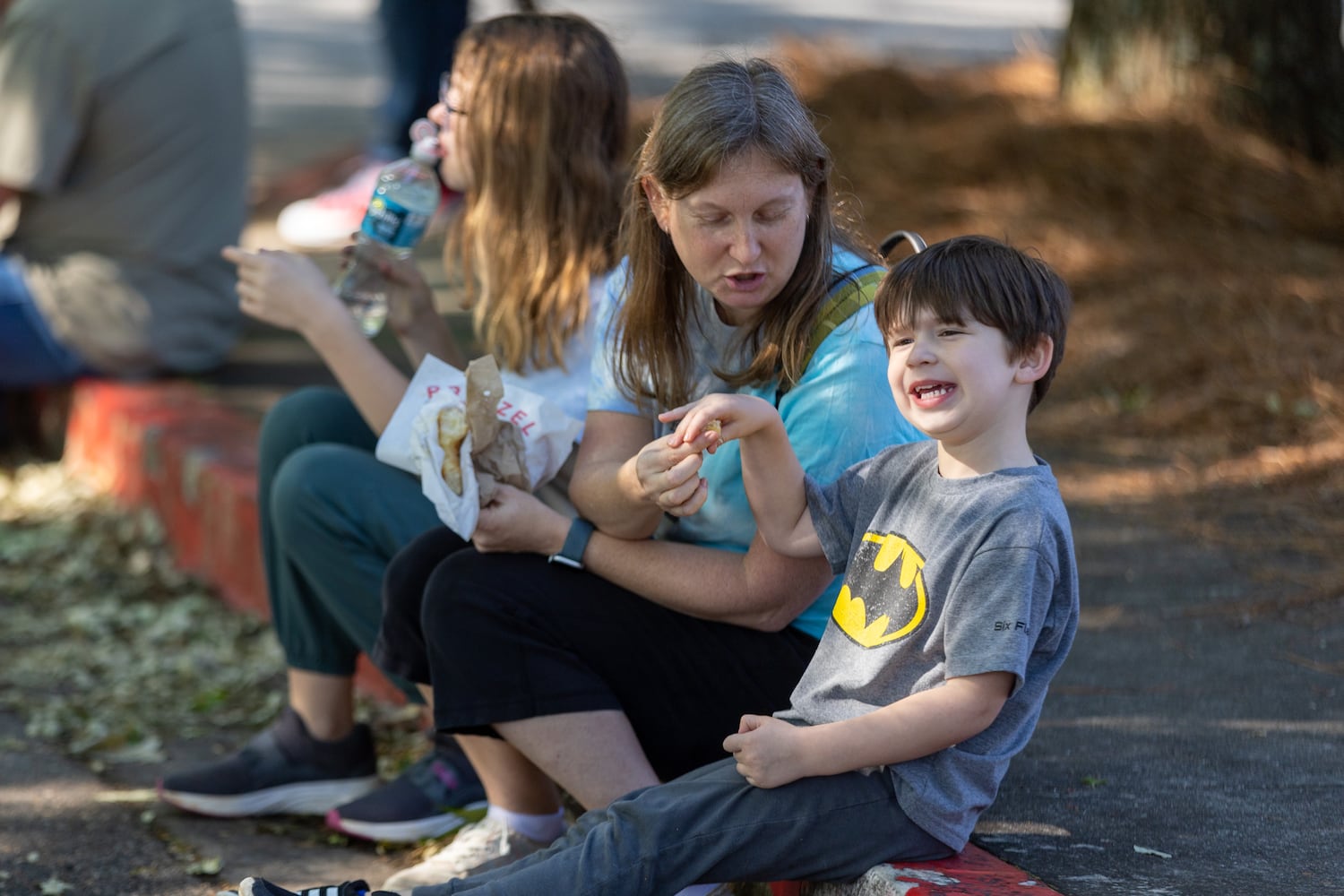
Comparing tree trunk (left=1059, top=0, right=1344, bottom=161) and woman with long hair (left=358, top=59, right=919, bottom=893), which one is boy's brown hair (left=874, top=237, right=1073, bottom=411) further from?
tree trunk (left=1059, top=0, right=1344, bottom=161)

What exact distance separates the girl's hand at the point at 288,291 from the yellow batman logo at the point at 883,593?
1112 mm

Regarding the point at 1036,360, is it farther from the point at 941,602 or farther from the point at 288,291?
the point at 288,291

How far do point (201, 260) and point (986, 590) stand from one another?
3525 mm

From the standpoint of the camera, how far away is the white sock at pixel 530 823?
100 inches

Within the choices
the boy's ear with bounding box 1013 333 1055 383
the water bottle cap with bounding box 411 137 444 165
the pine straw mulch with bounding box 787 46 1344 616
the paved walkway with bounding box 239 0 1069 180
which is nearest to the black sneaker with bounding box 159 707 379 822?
the water bottle cap with bounding box 411 137 444 165

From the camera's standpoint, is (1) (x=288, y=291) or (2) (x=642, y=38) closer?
(1) (x=288, y=291)

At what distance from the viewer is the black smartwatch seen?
2.35 metres

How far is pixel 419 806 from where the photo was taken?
9.23ft

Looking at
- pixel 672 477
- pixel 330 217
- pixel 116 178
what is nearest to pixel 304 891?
pixel 672 477

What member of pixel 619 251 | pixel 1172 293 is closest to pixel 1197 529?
pixel 1172 293

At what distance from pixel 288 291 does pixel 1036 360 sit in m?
1.39

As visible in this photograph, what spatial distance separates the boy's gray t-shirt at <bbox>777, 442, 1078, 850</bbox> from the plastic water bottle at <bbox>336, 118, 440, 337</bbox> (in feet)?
3.74

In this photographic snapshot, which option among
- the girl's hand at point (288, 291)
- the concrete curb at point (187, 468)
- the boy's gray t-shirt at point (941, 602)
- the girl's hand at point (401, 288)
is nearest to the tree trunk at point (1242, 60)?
the concrete curb at point (187, 468)

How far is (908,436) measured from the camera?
87.2 inches
